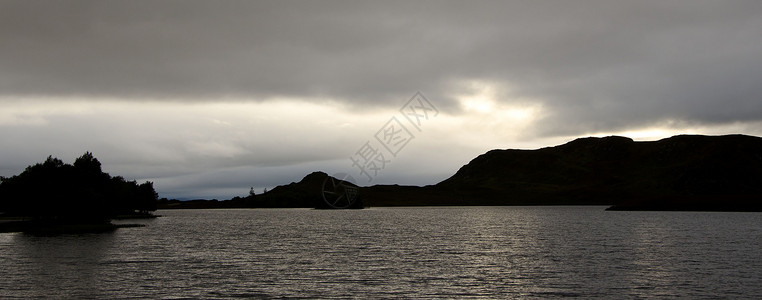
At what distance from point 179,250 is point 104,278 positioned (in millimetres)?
31538

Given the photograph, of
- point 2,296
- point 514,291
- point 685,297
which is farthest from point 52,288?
point 685,297

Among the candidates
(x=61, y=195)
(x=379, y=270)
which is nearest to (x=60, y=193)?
(x=61, y=195)

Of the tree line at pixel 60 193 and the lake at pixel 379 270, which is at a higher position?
the tree line at pixel 60 193

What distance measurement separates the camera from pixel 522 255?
80062mm

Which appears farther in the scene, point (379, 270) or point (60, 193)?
point (60, 193)

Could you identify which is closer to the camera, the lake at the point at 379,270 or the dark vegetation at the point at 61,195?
the lake at the point at 379,270

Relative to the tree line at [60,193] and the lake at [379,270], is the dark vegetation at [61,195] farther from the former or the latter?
the lake at [379,270]

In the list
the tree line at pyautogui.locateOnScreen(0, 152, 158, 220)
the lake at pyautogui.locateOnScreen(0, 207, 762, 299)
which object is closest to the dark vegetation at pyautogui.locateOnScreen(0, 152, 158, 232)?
the tree line at pyautogui.locateOnScreen(0, 152, 158, 220)

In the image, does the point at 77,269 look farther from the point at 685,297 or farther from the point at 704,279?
the point at 704,279

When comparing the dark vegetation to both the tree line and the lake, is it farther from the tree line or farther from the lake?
the lake

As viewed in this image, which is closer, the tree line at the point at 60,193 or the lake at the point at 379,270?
the lake at the point at 379,270

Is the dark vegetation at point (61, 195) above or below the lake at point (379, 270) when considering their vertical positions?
above

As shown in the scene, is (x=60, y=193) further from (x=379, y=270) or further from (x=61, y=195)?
(x=379, y=270)

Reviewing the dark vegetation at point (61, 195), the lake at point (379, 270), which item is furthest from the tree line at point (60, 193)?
the lake at point (379, 270)
